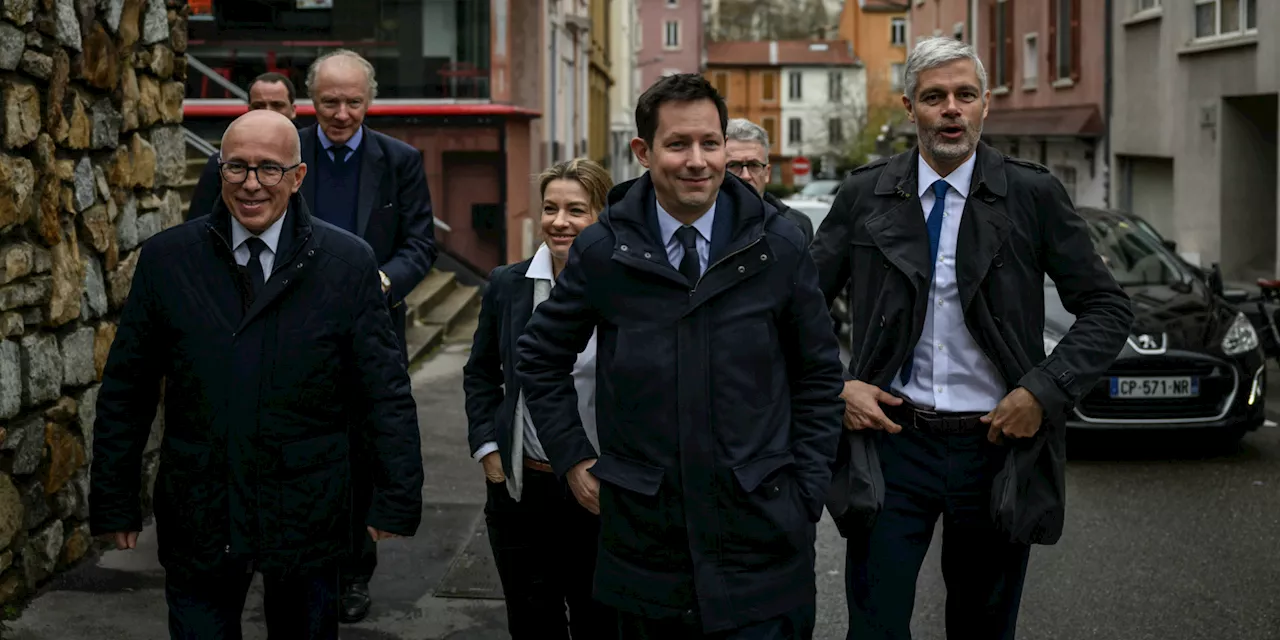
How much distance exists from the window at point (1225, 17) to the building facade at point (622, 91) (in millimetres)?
27521

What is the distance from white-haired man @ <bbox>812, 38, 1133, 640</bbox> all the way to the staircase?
374 inches

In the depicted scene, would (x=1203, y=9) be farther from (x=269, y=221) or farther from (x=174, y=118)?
(x=269, y=221)

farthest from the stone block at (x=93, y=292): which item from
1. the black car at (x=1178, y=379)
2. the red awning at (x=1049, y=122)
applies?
the red awning at (x=1049, y=122)

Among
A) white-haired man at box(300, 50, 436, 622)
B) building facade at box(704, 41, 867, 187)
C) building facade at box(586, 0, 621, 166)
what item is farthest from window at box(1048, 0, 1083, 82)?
building facade at box(704, 41, 867, 187)

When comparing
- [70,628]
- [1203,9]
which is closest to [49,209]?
[70,628]

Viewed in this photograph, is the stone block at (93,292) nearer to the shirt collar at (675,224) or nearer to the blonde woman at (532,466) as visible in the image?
the blonde woman at (532,466)

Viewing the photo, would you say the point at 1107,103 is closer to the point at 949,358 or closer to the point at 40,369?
the point at 40,369

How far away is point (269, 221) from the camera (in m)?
4.09

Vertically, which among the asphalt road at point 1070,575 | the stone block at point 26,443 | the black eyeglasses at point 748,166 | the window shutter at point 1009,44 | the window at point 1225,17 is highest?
the window shutter at point 1009,44

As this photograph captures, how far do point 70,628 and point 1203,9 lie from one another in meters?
21.4

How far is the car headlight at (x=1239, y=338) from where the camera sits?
10.3m

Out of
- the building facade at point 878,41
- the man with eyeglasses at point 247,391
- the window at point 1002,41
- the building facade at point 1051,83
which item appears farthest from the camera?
the building facade at point 878,41

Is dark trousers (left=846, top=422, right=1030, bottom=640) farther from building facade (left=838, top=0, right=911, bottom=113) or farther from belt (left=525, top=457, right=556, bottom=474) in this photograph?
building facade (left=838, top=0, right=911, bottom=113)

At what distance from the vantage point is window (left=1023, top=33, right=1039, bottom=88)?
112ft
